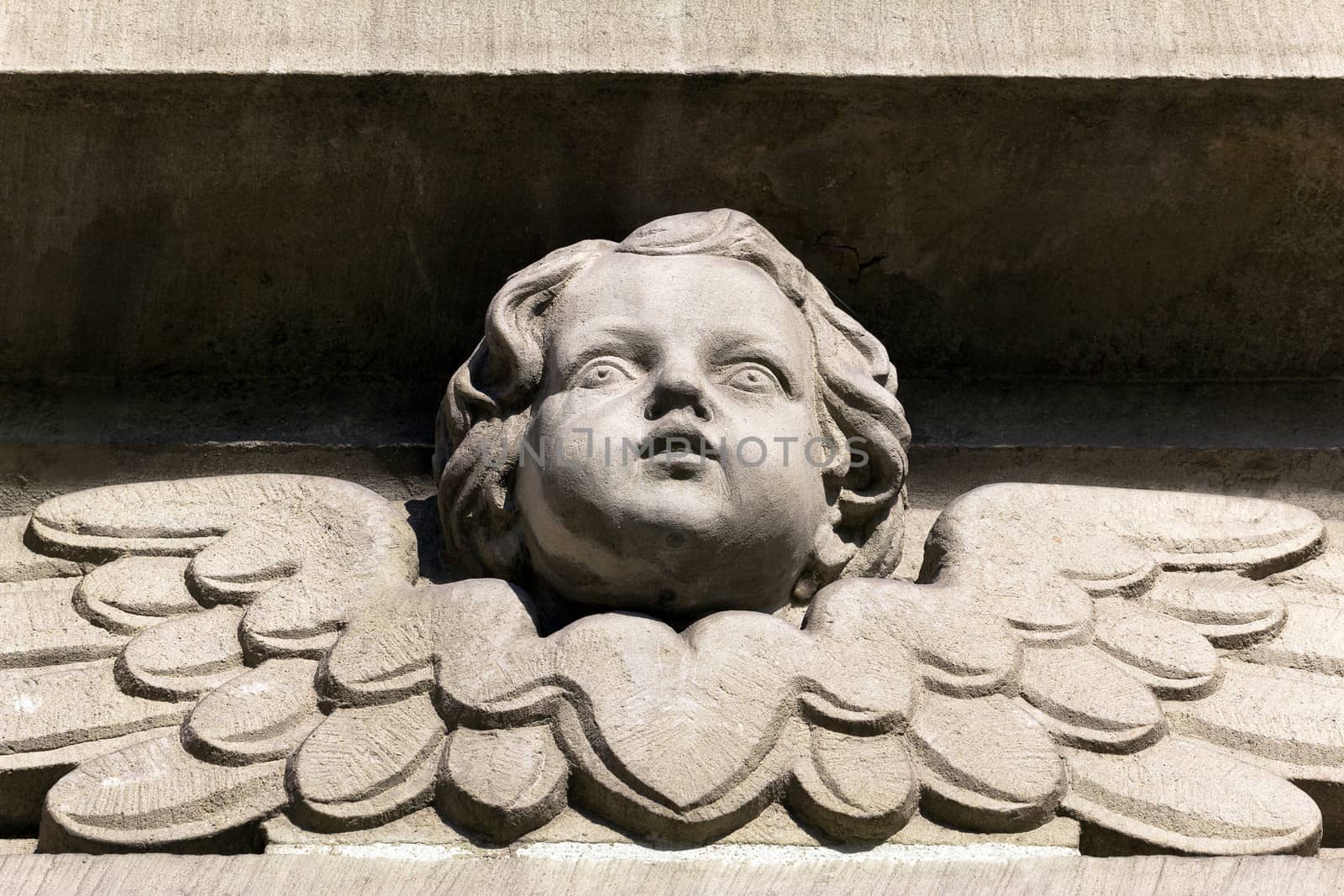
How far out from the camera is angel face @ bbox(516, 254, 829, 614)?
2.68 meters

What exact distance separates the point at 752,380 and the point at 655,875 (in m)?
0.86

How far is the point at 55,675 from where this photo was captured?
2.81 m

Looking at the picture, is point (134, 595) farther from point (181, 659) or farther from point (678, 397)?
point (678, 397)

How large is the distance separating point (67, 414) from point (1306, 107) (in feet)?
8.39

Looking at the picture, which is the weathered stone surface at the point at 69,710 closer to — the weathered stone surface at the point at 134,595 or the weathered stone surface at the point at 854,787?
the weathered stone surface at the point at 134,595

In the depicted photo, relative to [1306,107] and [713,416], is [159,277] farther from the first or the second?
[1306,107]

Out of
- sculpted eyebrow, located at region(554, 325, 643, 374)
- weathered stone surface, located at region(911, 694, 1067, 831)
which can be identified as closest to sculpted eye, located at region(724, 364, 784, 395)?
sculpted eyebrow, located at region(554, 325, 643, 374)

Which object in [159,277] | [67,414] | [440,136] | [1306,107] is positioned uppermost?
[1306,107]

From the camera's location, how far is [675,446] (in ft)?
8.82

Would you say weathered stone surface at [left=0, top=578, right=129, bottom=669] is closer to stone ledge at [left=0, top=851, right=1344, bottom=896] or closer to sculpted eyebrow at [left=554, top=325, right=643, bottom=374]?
stone ledge at [left=0, top=851, right=1344, bottom=896]

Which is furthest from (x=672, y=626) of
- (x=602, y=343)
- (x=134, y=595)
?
(x=134, y=595)

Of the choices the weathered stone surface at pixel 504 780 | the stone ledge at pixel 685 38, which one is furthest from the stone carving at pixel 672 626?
the stone ledge at pixel 685 38

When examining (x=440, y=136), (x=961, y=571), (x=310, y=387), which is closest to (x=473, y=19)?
(x=440, y=136)

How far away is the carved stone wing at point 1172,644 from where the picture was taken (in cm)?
256
